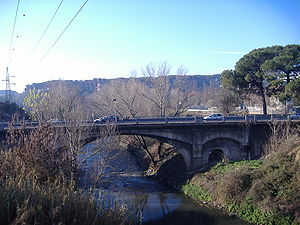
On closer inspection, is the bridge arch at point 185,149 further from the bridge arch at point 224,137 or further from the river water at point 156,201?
the river water at point 156,201

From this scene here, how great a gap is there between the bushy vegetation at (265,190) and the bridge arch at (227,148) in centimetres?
591

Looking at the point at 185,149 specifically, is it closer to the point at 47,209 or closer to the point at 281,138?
the point at 281,138

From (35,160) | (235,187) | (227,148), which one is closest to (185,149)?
(227,148)

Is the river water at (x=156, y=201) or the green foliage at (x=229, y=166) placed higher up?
the green foliage at (x=229, y=166)

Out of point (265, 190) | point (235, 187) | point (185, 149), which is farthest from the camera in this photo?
point (185, 149)

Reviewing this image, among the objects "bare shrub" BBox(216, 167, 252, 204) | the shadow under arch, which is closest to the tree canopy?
the shadow under arch

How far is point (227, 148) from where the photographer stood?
30406mm

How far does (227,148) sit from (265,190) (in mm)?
11384

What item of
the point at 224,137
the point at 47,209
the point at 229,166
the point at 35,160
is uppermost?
the point at 35,160

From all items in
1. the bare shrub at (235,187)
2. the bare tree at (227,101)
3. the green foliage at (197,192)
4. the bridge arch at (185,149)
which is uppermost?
the bare tree at (227,101)

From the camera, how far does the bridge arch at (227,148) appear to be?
1187 inches

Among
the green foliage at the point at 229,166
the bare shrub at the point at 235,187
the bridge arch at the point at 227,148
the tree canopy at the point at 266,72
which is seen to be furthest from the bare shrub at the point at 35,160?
the tree canopy at the point at 266,72

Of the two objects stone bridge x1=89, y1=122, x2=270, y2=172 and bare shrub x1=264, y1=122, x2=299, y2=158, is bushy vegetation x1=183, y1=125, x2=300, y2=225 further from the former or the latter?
stone bridge x1=89, y1=122, x2=270, y2=172

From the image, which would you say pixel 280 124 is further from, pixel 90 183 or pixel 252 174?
pixel 90 183
